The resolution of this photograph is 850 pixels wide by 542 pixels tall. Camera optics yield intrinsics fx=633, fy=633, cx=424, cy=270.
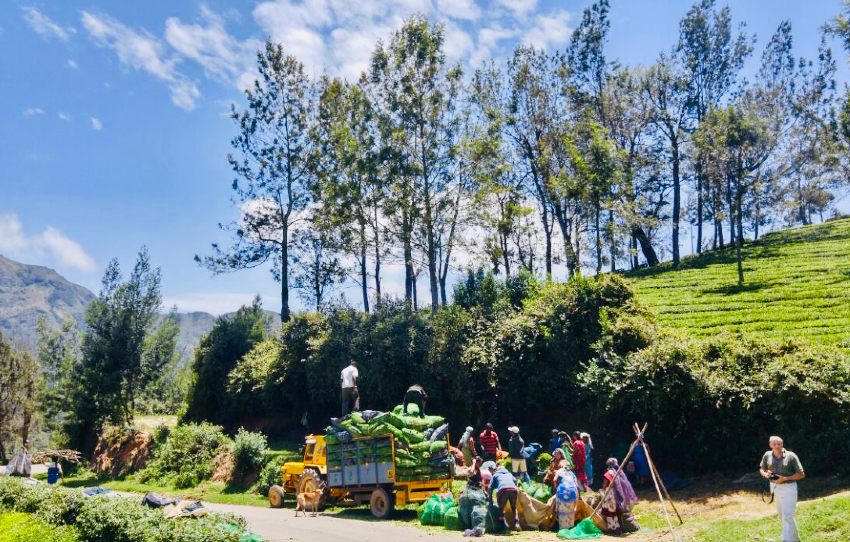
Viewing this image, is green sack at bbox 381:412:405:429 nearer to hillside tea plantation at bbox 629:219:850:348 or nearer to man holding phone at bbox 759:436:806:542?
man holding phone at bbox 759:436:806:542

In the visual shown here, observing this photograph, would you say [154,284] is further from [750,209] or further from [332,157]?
[750,209]

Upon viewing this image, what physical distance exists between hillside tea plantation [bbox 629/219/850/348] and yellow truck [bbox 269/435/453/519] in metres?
13.1

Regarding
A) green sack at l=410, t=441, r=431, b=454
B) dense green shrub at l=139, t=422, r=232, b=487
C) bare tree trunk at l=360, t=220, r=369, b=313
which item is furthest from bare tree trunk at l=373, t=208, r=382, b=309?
green sack at l=410, t=441, r=431, b=454

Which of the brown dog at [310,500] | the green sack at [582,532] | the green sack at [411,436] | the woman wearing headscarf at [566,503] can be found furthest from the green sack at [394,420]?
the green sack at [582,532]

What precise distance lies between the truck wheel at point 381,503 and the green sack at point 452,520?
2095 mm

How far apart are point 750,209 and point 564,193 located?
31.3 m

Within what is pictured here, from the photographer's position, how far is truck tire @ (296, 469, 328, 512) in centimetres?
1761

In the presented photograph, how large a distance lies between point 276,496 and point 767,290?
88.0 feet

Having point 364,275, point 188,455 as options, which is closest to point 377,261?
point 364,275

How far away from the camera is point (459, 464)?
66.4 feet

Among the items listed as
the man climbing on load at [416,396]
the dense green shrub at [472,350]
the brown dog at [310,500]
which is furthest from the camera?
the dense green shrub at [472,350]

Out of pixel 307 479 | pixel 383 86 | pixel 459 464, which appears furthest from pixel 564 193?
pixel 307 479

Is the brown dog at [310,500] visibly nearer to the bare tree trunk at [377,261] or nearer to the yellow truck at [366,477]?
the yellow truck at [366,477]

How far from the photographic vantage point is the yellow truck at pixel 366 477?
15836 mm
